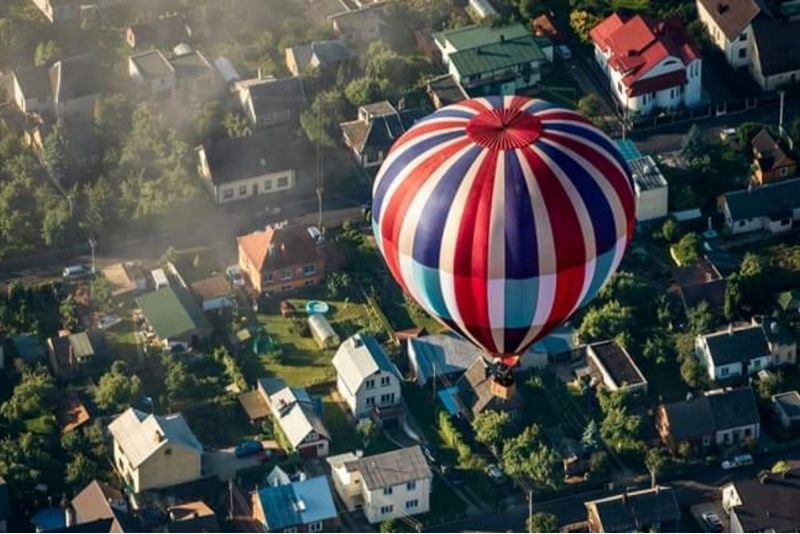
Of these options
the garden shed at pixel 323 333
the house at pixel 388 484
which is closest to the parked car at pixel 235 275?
the garden shed at pixel 323 333

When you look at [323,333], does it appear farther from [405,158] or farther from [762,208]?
[405,158]

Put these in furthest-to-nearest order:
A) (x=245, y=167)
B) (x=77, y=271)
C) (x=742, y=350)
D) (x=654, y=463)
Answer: (x=245, y=167) < (x=77, y=271) < (x=742, y=350) < (x=654, y=463)

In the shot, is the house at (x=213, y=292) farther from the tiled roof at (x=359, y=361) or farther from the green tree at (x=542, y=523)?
the green tree at (x=542, y=523)

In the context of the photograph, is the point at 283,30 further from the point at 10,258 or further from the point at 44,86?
the point at 10,258

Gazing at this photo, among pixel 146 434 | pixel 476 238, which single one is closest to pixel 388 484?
pixel 146 434

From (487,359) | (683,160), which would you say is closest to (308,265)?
(487,359)

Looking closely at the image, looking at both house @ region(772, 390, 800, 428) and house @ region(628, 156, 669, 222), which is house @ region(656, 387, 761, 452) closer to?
house @ region(772, 390, 800, 428)
